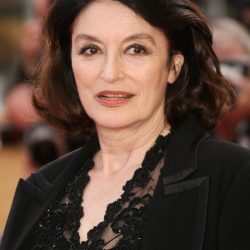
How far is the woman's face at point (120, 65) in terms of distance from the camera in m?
3.30

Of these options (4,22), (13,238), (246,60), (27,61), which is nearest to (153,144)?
(13,238)

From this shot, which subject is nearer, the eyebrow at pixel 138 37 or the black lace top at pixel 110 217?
the black lace top at pixel 110 217

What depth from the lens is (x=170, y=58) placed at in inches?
135

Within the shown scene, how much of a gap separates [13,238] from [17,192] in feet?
0.70

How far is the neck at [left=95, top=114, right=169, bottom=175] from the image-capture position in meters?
3.47

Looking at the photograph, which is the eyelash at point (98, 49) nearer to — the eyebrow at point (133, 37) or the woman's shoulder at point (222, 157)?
the eyebrow at point (133, 37)

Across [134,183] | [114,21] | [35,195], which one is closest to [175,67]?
[114,21]

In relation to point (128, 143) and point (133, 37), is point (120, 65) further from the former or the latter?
point (128, 143)

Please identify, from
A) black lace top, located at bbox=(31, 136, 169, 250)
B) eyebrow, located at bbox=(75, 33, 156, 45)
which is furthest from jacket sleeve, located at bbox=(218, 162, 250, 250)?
eyebrow, located at bbox=(75, 33, 156, 45)

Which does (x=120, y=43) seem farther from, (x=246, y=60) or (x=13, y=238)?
(x=246, y=60)

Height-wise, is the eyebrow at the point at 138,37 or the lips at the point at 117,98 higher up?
the eyebrow at the point at 138,37

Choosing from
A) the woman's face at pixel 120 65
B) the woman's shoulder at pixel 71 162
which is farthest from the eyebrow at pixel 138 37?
the woman's shoulder at pixel 71 162

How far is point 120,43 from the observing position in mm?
3301

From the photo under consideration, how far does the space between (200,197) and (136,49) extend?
62 cm
